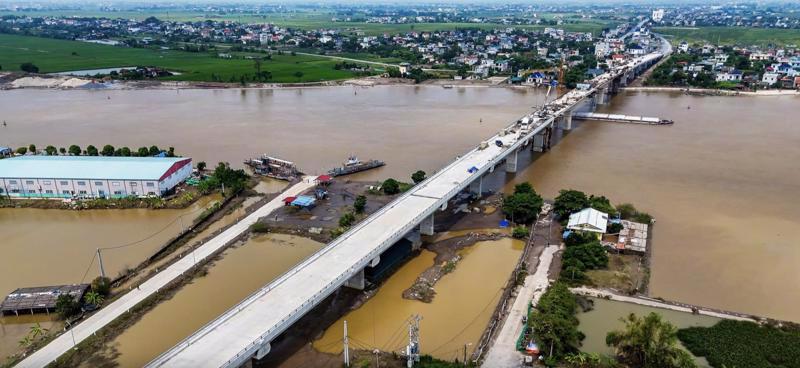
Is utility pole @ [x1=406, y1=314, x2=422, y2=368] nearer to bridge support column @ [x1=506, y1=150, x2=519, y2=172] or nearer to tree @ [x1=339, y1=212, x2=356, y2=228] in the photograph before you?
tree @ [x1=339, y1=212, x2=356, y2=228]

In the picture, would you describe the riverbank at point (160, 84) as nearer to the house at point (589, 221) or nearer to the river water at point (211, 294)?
the house at point (589, 221)

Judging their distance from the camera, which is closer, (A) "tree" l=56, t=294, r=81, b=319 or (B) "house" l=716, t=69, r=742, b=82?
(A) "tree" l=56, t=294, r=81, b=319

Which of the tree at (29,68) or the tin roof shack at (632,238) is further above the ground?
the tree at (29,68)

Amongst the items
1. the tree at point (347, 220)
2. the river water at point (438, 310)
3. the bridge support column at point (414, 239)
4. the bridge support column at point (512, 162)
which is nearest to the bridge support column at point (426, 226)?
the bridge support column at point (414, 239)

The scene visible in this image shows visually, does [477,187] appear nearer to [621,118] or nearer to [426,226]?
[426,226]

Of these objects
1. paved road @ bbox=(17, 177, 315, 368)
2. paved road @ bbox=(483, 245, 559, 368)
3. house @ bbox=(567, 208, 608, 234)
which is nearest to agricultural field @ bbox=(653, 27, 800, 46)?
house @ bbox=(567, 208, 608, 234)
